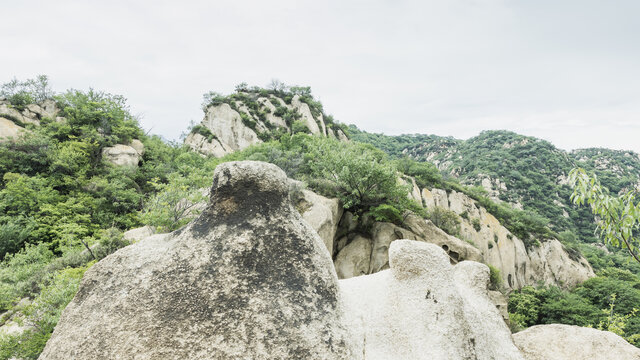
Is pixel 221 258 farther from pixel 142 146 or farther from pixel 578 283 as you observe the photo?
pixel 578 283

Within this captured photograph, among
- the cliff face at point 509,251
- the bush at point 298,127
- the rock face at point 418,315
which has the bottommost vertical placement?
the cliff face at point 509,251

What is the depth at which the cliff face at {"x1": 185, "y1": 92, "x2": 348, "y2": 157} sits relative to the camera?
41659 mm

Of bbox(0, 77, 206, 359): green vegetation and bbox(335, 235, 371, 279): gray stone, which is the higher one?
bbox(0, 77, 206, 359): green vegetation

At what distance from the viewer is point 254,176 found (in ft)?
13.4

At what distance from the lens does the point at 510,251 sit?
32.6 meters

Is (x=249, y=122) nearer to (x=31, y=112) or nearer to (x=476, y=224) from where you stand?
(x=31, y=112)

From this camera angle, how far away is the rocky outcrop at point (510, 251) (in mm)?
31422

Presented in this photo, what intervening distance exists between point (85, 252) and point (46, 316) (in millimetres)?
6192

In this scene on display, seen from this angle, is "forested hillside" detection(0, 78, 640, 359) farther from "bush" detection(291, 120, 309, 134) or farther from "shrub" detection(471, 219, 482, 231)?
"shrub" detection(471, 219, 482, 231)

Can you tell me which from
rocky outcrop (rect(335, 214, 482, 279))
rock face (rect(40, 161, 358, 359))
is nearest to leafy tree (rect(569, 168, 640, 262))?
rock face (rect(40, 161, 358, 359))

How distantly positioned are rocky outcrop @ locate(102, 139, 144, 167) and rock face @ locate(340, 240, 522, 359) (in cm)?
2857

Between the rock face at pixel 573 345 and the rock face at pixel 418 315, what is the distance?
1.57 meters

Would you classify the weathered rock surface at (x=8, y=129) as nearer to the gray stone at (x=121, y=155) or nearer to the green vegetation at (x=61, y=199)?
the green vegetation at (x=61, y=199)

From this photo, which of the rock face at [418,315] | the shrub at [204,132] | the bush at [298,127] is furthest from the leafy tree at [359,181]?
the shrub at [204,132]
